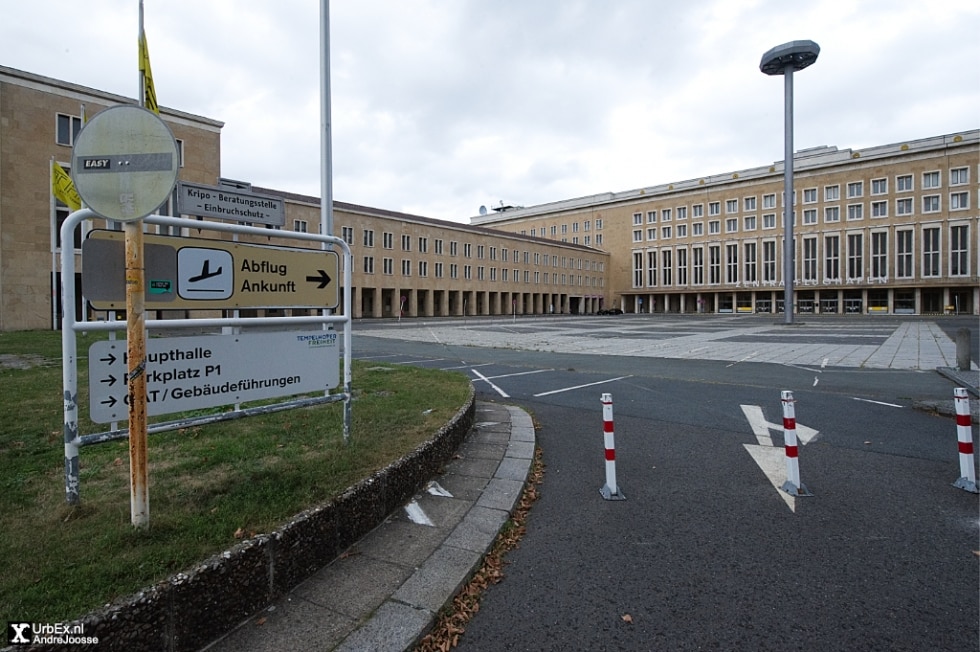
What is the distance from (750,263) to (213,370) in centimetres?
8865

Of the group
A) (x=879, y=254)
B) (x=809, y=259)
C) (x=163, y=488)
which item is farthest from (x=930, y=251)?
(x=163, y=488)

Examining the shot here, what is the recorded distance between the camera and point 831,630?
2.68 meters

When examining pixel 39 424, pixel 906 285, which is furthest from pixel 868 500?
pixel 906 285

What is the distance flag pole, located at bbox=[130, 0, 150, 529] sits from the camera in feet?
10.0

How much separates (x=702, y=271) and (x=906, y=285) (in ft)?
89.9

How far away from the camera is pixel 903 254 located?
68000 millimetres

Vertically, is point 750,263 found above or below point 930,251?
above

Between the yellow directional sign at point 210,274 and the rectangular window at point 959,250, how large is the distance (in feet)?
282

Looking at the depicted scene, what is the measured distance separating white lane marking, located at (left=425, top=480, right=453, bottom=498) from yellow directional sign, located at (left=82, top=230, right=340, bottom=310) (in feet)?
6.66

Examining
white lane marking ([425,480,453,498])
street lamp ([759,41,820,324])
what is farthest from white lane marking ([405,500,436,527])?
street lamp ([759,41,820,324])

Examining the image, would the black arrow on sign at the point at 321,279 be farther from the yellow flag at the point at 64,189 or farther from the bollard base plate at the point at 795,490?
the bollard base plate at the point at 795,490

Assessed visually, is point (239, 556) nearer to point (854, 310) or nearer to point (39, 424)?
point (39, 424)

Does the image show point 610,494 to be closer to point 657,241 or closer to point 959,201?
point 959,201

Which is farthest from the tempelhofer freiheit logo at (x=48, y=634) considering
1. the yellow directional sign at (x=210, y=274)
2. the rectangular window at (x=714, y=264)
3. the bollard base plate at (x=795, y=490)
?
the rectangular window at (x=714, y=264)
